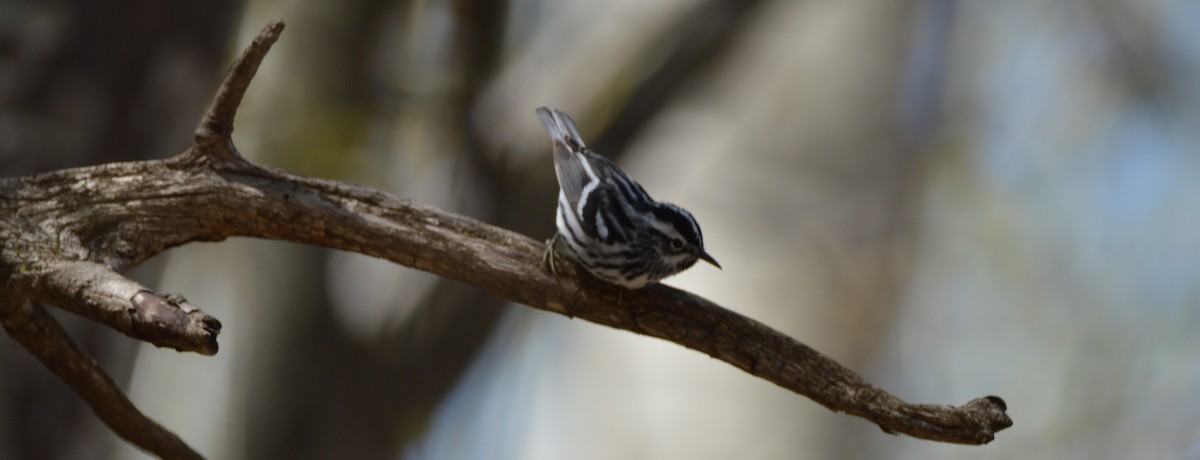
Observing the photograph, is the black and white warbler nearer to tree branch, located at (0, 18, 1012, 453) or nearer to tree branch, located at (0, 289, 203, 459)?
tree branch, located at (0, 18, 1012, 453)

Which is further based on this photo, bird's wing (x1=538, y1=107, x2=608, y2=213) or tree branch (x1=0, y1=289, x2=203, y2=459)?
bird's wing (x1=538, y1=107, x2=608, y2=213)

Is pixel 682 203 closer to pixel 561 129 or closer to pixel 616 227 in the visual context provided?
pixel 561 129

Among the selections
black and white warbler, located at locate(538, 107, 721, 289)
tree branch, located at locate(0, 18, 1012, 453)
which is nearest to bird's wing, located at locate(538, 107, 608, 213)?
black and white warbler, located at locate(538, 107, 721, 289)

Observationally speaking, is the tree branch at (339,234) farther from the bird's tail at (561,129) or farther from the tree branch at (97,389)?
the bird's tail at (561,129)

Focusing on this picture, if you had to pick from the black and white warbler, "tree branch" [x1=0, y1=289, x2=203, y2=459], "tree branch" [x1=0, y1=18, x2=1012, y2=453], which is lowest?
"tree branch" [x1=0, y1=289, x2=203, y2=459]

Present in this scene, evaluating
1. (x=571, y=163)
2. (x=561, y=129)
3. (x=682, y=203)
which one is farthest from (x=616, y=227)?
(x=682, y=203)

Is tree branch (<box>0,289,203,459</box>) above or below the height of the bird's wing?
below
